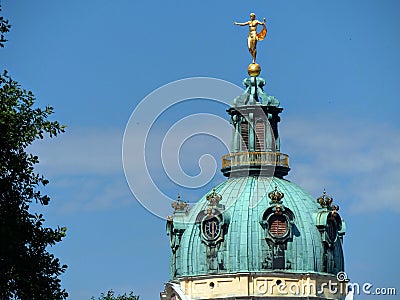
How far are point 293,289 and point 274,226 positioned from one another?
4.23 metres

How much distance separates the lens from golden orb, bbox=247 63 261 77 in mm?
112250

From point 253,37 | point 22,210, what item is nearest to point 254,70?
point 253,37

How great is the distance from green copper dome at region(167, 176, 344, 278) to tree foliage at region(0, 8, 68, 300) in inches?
1585

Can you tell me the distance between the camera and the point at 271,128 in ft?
364

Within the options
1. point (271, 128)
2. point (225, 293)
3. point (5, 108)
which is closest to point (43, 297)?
point (5, 108)

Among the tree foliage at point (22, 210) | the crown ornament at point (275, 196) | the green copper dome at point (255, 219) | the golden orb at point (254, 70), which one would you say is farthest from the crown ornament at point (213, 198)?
the tree foliage at point (22, 210)

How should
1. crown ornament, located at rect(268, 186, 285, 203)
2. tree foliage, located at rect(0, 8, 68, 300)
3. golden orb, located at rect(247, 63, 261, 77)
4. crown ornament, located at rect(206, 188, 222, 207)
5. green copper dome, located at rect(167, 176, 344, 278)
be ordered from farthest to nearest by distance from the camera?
1. golden orb, located at rect(247, 63, 261, 77)
2. crown ornament, located at rect(206, 188, 222, 207)
3. green copper dome, located at rect(167, 176, 344, 278)
4. crown ornament, located at rect(268, 186, 285, 203)
5. tree foliage, located at rect(0, 8, 68, 300)

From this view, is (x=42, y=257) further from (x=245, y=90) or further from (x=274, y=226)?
(x=245, y=90)

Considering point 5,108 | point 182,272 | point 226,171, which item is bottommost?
point 5,108

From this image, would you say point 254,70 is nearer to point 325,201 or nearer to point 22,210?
point 325,201

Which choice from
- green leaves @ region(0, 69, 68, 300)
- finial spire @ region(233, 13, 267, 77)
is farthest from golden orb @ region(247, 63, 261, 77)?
green leaves @ region(0, 69, 68, 300)

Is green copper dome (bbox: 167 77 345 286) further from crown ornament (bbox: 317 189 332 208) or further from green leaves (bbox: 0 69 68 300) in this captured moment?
green leaves (bbox: 0 69 68 300)

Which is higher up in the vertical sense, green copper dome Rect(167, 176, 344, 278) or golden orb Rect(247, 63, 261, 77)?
golden orb Rect(247, 63, 261, 77)

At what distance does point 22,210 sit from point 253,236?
4226 cm
